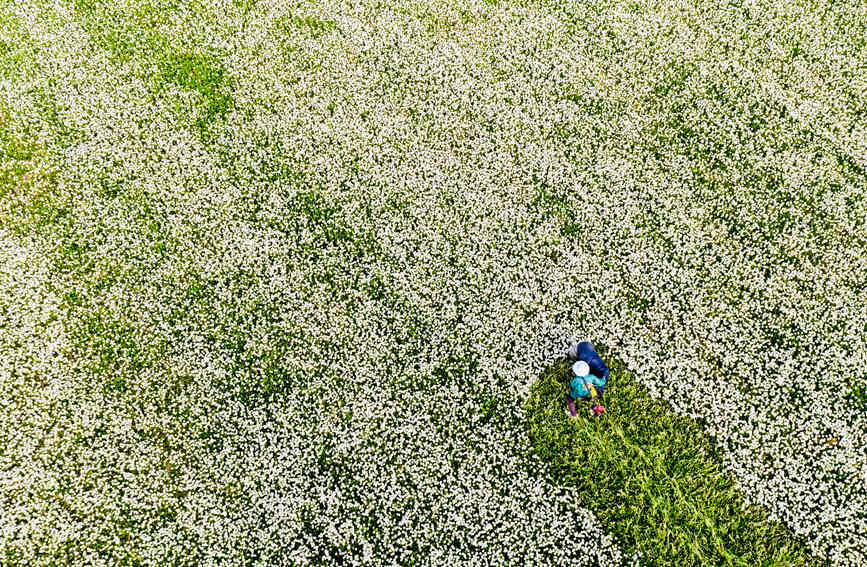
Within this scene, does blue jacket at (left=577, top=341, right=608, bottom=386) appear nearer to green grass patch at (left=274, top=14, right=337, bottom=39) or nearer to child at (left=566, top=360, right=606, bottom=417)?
child at (left=566, top=360, right=606, bottom=417)

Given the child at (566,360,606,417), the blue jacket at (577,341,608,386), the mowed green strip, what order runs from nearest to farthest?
1. the mowed green strip
2. the child at (566,360,606,417)
3. the blue jacket at (577,341,608,386)

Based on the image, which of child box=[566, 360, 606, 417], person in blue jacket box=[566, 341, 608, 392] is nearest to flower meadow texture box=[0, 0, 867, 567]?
person in blue jacket box=[566, 341, 608, 392]

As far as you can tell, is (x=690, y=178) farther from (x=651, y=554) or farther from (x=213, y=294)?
(x=213, y=294)

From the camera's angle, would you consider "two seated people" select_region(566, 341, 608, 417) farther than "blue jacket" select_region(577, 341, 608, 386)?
No

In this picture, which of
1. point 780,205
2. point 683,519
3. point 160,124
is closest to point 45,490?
point 160,124

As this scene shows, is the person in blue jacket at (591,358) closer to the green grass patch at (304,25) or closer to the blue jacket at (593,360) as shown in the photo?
the blue jacket at (593,360)

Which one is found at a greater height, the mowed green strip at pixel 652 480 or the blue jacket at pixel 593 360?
the blue jacket at pixel 593 360

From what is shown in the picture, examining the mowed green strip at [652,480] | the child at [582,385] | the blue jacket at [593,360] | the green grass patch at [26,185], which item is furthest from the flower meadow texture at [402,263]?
the child at [582,385]
